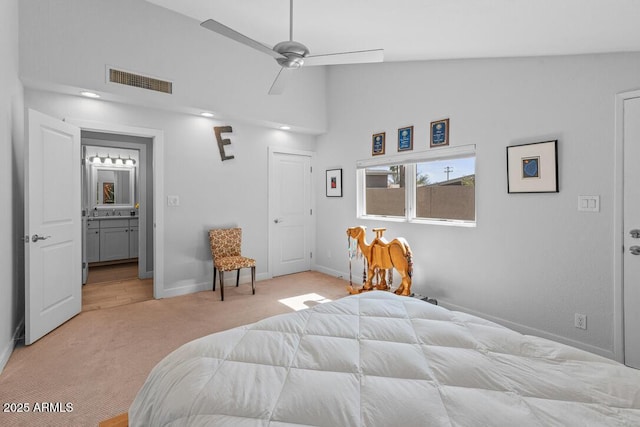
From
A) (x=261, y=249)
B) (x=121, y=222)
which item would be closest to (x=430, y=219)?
(x=261, y=249)

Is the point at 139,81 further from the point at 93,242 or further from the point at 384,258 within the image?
the point at 93,242

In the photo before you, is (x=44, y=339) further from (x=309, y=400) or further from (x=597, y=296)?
(x=597, y=296)

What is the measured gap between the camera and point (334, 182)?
4.93 meters

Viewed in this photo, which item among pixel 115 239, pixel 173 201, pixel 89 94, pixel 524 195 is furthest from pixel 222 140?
pixel 524 195

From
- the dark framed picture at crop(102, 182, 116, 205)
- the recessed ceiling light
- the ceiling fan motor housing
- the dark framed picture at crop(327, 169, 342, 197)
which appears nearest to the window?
the dark framed picture at crop(327, 169, 342, 197)

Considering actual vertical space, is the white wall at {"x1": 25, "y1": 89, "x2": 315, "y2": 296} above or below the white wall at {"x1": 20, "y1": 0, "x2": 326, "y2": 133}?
below

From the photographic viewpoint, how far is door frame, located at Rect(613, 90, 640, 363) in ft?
7.47

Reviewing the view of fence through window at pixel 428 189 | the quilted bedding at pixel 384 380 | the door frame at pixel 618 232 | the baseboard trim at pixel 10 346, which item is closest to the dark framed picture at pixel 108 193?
the baseboard trim at pixel 10 346

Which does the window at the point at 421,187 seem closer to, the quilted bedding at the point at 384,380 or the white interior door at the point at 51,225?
the quilted bedding at the point at 384,380

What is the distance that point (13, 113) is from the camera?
8.75 ft

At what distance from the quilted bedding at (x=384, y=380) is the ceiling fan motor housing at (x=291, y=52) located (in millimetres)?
1739

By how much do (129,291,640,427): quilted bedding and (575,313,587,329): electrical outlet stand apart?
68.9 inches

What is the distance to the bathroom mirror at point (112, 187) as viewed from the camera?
582 centimetres

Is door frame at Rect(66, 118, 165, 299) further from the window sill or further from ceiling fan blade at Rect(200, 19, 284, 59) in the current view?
the window sill
